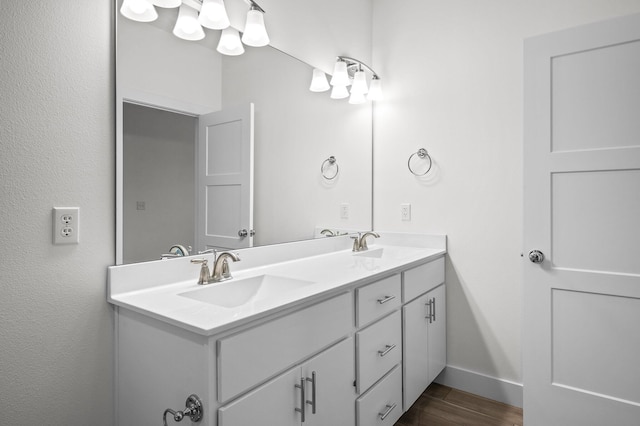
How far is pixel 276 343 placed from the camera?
1115mm

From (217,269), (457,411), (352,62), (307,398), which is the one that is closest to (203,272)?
(217,269)

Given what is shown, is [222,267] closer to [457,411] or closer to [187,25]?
[187,25]

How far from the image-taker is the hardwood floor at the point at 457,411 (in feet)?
6.39

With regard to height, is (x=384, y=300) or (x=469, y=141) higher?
(x=469, y=141)

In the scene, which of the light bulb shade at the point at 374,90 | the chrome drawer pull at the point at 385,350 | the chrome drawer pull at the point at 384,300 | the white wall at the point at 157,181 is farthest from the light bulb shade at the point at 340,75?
the chrome drawer pull at the point at 385,350

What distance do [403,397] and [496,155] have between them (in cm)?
142

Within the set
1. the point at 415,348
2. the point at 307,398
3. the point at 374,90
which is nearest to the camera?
the point at 307,398

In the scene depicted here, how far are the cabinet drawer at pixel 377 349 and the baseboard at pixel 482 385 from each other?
2.46ft

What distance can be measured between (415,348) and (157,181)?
58.4 inches

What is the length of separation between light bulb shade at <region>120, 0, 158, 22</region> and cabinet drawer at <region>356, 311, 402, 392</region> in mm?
1402

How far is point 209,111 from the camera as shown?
5.09 ft

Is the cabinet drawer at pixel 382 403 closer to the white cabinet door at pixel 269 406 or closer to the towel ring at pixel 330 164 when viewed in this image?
the white cabinet door at pixel 269 406

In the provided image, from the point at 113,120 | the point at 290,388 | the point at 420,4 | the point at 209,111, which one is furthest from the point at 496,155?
the point at 113,120

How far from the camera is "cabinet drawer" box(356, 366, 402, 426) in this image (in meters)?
1.51
